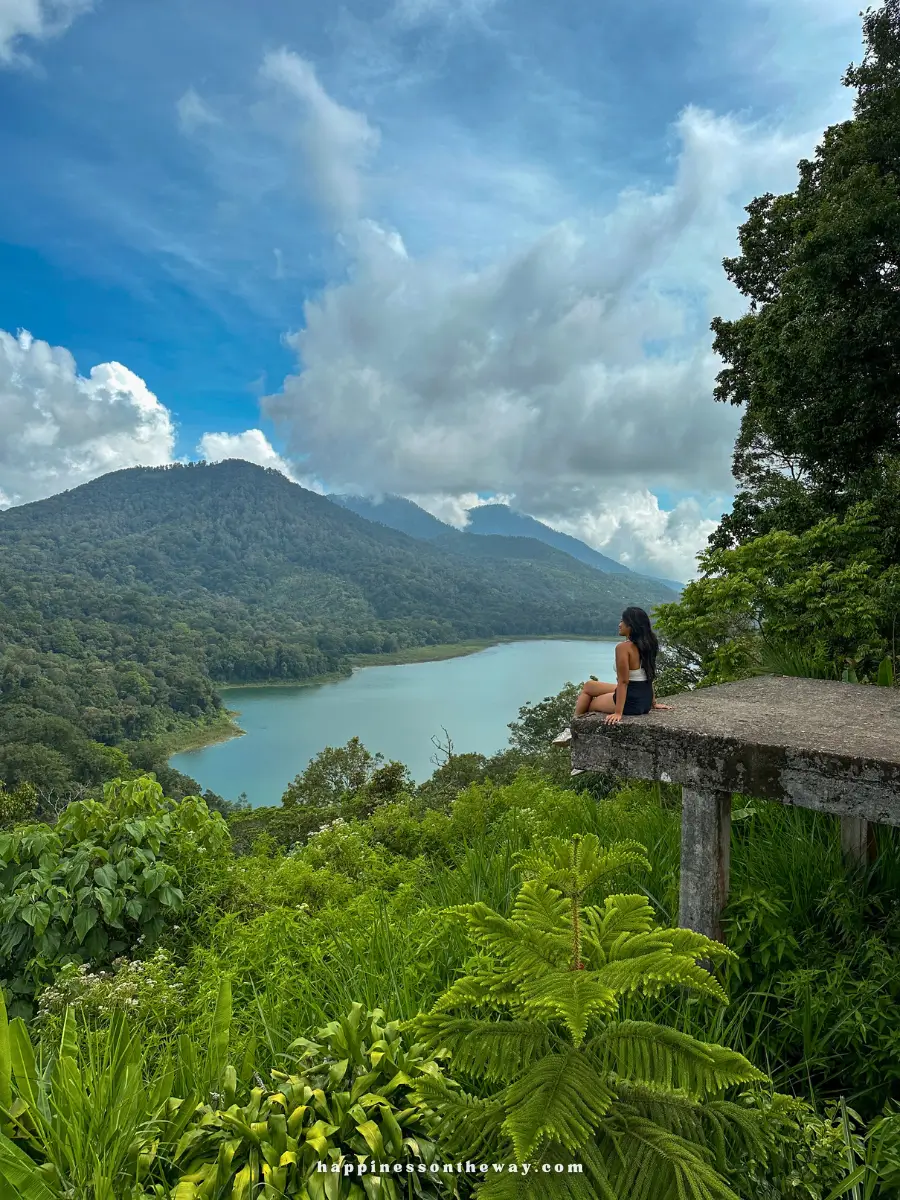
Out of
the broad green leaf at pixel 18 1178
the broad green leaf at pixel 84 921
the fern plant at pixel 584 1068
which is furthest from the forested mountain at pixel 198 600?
the broad green leaf at pixel 18 1178

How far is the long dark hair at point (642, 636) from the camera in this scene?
99.6 inches

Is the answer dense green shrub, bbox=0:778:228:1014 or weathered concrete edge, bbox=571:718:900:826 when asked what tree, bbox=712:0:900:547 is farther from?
dense green shrub, bbox=0:778:228:1014

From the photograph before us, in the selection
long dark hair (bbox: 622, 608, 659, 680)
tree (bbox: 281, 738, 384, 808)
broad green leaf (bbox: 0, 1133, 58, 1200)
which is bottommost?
tree (bbox: 281, 738, 384, 808)

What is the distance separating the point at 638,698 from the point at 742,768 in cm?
53

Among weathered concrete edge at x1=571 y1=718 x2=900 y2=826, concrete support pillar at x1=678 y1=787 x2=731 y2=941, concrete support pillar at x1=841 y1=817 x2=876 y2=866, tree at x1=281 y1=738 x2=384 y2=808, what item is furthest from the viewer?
tree at x1=281 y1=738 x2=384 y2=808

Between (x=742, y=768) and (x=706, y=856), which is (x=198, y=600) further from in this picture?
(x=742, y=768)

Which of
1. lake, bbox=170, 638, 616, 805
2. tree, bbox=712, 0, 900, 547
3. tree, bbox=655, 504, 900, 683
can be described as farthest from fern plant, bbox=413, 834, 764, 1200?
lake, bbox=170, 638, 616, 805

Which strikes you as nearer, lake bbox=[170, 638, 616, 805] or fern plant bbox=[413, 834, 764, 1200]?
fern plant bbox=[413, 834, 764, 1200]

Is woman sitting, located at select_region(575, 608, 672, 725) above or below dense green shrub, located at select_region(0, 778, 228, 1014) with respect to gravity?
above

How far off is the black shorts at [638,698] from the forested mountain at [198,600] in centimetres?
2403

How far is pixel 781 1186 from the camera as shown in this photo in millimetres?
1355

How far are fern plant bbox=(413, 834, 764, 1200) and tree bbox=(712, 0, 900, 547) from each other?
884cm

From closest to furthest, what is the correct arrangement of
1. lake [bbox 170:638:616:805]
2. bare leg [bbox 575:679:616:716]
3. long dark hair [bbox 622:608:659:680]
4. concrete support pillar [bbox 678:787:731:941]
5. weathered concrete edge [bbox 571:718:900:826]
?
weathered concrete edge [bbox 571:718:900:826] → concrete support pillar [bbox 678:787:731:941] → long dark hair [bbox 622:608:659:680] → bare leg [bbox 575:679:616:716] → lake [bbox 170:638:616:805]

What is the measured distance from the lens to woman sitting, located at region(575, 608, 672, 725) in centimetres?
239
